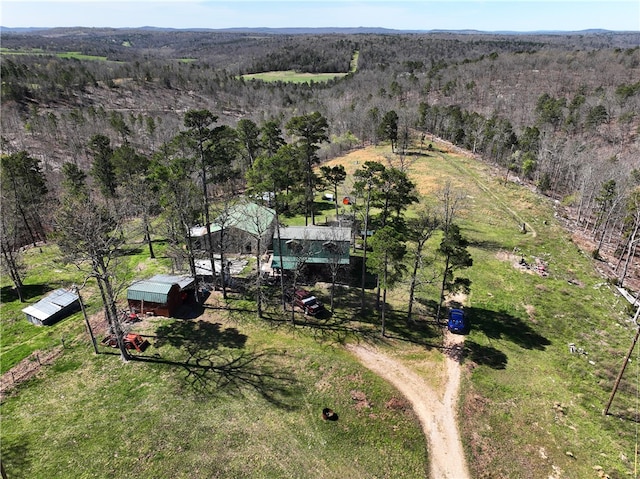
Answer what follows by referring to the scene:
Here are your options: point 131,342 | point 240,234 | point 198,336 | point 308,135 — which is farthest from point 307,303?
point 308,135

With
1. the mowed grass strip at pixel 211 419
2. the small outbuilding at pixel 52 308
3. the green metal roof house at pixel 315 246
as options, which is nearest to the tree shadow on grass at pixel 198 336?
the mowed grass strip at pixel 211 419

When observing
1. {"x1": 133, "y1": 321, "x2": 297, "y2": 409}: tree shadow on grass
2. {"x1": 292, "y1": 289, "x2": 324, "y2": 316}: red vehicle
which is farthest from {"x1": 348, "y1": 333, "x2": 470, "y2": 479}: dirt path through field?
{"x1": 133, "y1": 321, "x2": 297, "y2": 409}: tree shadow on grass

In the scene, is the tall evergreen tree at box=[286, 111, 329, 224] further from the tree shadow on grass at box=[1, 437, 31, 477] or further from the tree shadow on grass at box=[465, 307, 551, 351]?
the tree shadow on grass at box=[1, 437, 31, 477]

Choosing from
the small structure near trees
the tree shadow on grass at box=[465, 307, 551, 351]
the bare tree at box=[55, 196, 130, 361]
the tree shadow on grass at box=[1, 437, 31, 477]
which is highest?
the bare tree at box=[55, 196, 130, 361]

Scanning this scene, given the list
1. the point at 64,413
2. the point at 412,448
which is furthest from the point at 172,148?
the point at 412,448

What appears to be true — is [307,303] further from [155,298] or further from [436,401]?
[436,401]
